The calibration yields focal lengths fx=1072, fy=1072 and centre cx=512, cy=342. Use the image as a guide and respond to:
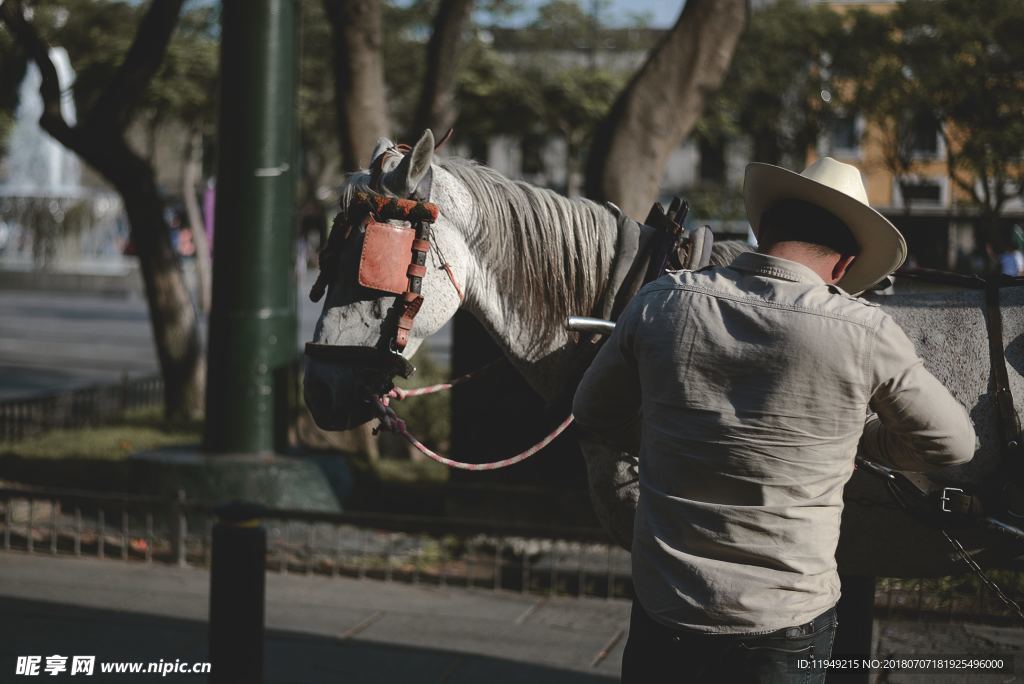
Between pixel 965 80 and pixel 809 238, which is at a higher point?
pixel 965 80

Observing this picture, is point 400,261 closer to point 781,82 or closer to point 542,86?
point 542,86

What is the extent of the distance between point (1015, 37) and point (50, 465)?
1106 cm

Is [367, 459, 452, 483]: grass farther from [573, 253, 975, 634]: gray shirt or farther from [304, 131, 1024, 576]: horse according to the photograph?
[573, 253, 975, 634]: gray shirt

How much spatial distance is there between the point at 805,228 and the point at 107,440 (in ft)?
25.5

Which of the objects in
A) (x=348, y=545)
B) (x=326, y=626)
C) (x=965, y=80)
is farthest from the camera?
(x=965, y=80)

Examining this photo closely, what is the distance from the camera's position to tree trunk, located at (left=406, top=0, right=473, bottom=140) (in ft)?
28.7

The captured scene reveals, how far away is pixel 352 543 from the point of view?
6.93m

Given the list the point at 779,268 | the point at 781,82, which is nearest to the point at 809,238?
the point at 779,268

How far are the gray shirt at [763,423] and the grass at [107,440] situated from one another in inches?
252

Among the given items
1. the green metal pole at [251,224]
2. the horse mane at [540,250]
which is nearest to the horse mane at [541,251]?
the horse mane at [540,250]

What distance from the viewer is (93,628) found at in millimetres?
5297

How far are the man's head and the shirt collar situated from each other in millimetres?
37

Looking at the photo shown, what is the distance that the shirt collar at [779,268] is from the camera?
7.45ft

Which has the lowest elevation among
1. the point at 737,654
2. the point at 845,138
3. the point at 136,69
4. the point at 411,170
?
the point at 737,654
